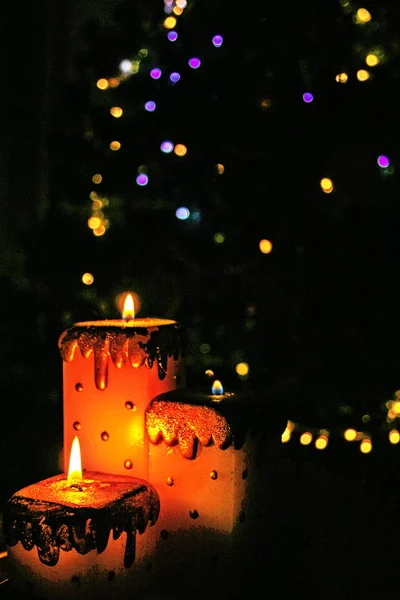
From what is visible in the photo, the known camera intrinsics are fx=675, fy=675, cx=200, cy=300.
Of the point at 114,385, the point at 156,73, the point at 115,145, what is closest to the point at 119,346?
the point at 114,385

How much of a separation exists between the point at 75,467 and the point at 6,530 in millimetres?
173

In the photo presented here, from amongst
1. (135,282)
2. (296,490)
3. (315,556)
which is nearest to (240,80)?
(135,282)

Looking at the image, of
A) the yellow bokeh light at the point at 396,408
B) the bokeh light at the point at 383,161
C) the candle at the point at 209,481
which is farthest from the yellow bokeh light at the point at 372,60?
the candle at the point at 209,481

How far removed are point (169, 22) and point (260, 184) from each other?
0.64m

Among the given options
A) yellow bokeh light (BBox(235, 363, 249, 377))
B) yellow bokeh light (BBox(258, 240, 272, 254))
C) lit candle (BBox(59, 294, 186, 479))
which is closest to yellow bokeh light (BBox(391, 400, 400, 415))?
yellow bokeh light (BBox(235, 363, 249, 377))

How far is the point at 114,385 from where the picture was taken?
1.37 meters

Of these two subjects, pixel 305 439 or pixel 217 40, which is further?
pixel 305 439

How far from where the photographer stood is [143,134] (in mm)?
2031

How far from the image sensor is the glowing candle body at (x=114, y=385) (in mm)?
1340

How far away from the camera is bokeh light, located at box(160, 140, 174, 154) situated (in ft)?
6.52

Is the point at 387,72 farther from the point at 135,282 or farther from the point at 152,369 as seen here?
the point at 152,369

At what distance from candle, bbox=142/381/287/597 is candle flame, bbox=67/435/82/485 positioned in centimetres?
14

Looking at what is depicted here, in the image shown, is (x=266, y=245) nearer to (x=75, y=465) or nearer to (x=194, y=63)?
(x=194, y=63)

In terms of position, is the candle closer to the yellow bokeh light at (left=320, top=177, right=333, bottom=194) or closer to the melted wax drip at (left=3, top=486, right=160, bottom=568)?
the melted wax drip at (left=3, top=486, right=160, bottom=568)
